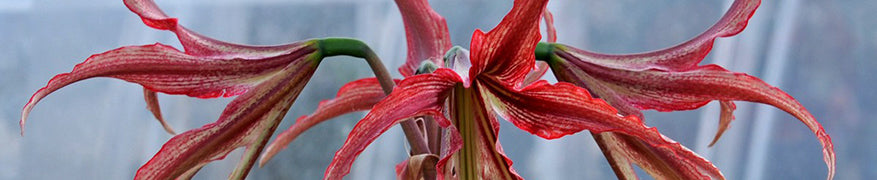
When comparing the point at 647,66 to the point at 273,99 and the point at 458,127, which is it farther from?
the point at 273,99

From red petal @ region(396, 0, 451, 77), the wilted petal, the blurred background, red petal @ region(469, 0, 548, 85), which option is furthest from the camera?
the blurred background

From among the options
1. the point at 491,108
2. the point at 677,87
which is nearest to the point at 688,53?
the point at 677,87

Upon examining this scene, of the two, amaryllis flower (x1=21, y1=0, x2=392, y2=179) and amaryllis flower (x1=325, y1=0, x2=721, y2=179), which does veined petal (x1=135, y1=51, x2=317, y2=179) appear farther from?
amaryllis flower (x1=325, y1=0, x2=721, y2=179)

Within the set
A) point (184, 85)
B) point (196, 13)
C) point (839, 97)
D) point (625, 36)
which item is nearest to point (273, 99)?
point (184, 85)

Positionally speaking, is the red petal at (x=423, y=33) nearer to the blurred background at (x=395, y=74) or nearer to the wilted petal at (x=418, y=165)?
the wilted petal at (x=418, y=165)

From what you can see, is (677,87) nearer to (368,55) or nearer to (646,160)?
(646,160)

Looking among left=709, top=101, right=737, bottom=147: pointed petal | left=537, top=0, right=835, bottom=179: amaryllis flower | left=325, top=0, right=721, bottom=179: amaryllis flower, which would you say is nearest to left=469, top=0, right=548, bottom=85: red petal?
left=325, top=0, right=721, bottom=179: amaryllis flower

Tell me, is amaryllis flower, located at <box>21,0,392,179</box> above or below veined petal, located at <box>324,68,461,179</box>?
above

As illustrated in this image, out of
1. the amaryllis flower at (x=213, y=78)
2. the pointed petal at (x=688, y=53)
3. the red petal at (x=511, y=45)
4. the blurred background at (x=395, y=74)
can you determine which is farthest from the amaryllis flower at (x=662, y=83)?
the blurred background at (x=395, y=74)
